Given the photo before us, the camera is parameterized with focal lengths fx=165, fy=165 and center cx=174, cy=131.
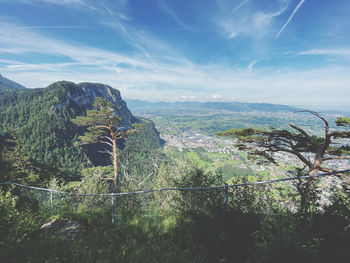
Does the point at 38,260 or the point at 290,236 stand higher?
the point at 290,236

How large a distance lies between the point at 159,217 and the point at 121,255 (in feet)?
5.98

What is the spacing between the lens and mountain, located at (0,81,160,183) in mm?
92250

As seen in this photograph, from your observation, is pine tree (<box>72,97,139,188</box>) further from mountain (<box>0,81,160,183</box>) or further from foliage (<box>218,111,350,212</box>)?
mountain (<box>0,81,160,183</box>)

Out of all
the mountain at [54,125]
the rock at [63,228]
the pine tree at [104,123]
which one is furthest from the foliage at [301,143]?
the mountain at [54,125]

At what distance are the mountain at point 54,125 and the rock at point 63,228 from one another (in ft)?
259

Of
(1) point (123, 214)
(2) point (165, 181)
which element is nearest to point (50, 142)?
(2) point (165, 181)

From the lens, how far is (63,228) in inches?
179

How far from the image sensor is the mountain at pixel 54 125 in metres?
92.2

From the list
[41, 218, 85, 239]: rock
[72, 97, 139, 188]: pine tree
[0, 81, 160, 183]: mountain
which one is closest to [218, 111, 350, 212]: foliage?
[41, 218, 85, 239]: rock

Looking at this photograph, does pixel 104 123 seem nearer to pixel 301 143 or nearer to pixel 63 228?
pixel 63 228

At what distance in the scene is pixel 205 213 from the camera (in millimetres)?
4586

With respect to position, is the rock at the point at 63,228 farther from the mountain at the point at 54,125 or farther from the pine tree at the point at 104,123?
the mountain at the point at 54,125

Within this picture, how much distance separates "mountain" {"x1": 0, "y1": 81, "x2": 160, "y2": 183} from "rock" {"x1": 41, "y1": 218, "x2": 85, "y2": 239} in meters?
79.0

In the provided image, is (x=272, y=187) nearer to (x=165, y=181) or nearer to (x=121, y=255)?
(x=121, y=255)
